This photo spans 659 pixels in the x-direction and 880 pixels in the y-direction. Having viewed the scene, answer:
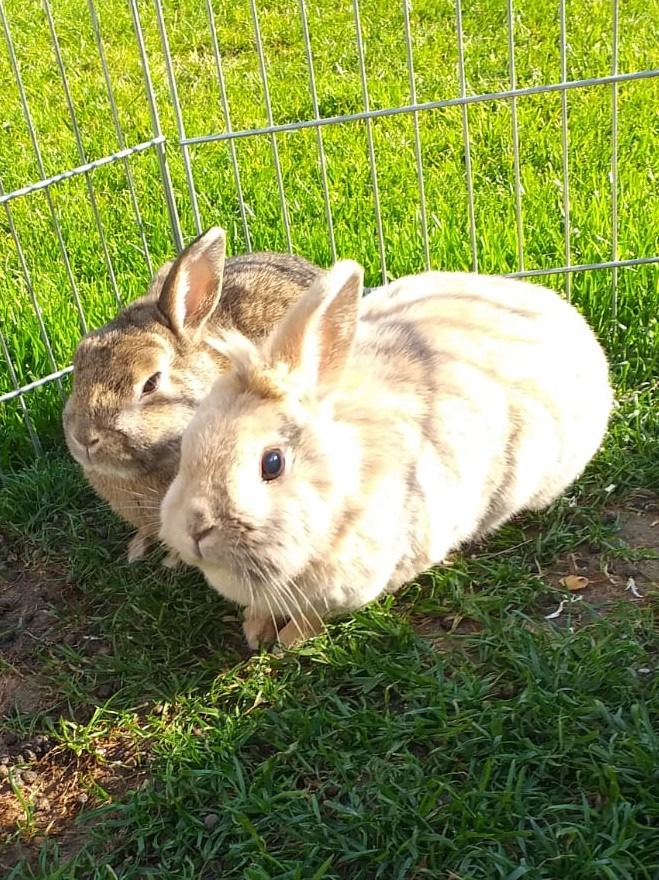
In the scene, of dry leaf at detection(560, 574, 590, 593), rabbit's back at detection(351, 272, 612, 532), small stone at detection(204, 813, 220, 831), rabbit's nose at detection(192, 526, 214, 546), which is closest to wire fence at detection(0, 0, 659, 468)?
rabbit's back at detection(351, 272, 612, 532)

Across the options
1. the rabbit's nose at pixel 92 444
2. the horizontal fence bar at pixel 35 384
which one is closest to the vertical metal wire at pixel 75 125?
the horizontal fence bar at pixel 35 384

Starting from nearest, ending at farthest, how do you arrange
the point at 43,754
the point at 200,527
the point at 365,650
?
the point at 200,527
the point at 43,754
the point at 365,650

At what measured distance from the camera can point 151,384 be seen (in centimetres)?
281

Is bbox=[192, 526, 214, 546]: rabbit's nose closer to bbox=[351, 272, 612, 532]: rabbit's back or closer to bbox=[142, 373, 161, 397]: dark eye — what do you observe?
bbox=[351, 272, 612, 532]: rabbit's back

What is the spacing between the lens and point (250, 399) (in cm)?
231

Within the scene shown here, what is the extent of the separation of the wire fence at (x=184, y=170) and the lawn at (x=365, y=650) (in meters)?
0.03

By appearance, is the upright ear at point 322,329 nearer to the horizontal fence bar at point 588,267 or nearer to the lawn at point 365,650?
the lawn at point 365,650

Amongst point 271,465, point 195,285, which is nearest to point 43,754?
point 271,465

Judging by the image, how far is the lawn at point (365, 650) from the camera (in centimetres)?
209

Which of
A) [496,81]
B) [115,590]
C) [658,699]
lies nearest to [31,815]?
[115,590]

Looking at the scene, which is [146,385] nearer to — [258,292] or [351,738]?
[258,292]

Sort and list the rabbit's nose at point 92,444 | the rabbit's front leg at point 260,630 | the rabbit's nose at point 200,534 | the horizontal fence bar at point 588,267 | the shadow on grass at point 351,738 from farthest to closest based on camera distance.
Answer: the horizontal fence bar at point 588,267, the rabbit's nose at point 92,444, the rabbit's front leg at point 260,630, the rabbit's nose at point 200,534, the shadow on grass at point 351,738

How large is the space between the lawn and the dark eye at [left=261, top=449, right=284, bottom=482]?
0.58 m

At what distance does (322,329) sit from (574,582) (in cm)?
104
